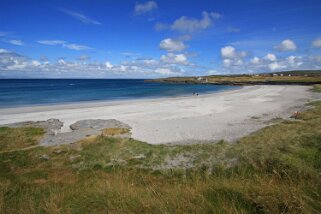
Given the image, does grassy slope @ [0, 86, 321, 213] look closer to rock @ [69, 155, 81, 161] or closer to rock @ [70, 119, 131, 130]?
rock @ [69, 155, 81, 161]

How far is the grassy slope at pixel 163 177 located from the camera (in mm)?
3975

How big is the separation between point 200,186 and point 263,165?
5.02m

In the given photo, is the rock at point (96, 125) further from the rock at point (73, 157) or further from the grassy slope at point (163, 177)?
the rock at point (73, 157)

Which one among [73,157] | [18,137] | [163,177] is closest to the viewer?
[163,177]

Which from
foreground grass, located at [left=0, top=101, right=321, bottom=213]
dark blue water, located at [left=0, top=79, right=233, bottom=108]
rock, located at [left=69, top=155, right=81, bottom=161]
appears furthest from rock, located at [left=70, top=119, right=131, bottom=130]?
dark blue water, located at [left=0, top=79, right=233, bottom=108]

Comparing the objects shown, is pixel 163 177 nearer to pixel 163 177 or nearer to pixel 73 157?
pixel 163 177

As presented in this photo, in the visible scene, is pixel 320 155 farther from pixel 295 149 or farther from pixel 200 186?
pixel 200 186

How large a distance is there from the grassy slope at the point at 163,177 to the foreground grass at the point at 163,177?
0.02 m

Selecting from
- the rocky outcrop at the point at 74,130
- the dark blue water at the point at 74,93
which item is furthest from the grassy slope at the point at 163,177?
the dark blue water at the point at 74,93

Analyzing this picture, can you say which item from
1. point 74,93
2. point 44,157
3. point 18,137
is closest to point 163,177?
point 44,157

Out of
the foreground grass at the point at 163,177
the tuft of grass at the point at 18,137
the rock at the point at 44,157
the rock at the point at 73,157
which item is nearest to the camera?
the foreground grass at the point at 163,177

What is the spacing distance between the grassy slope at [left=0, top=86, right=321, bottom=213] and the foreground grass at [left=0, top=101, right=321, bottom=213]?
0.02m

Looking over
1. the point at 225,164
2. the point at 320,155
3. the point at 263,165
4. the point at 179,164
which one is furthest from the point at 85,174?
the point at 320,155

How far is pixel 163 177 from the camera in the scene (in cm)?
1066
